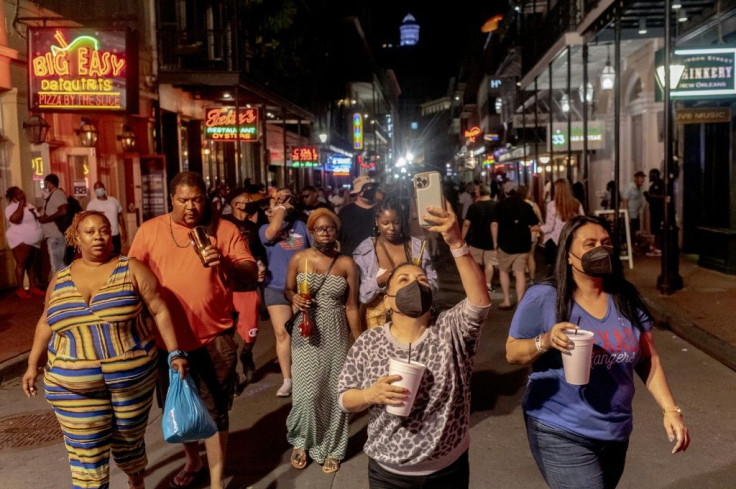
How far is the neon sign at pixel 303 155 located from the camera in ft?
109

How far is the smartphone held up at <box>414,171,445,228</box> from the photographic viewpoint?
2791 mm

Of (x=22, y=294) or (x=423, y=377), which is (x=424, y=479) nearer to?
(x=423, y=377)

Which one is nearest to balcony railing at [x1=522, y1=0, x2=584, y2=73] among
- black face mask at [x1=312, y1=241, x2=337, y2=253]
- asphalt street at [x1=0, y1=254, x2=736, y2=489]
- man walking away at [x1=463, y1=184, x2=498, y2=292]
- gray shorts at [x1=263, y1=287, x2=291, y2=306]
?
man walking away at [x1=463, y1=184, x2=498, y2=292]

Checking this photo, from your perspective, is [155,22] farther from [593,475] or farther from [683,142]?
[593,475]

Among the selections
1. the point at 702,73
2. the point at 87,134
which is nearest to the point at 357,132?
the point at 87,134

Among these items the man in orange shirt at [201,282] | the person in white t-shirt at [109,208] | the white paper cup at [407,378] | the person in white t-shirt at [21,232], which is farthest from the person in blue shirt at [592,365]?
the person in white t-shirt at [21,232]

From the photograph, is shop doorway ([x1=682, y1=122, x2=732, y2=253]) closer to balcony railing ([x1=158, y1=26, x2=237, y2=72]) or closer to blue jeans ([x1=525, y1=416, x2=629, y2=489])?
balcony railing ([x1=158, y1=26, x2=237, y2=72])

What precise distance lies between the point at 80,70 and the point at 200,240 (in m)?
10.0

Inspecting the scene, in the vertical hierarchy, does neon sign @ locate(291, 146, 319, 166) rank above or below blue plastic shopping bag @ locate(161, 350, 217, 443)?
above

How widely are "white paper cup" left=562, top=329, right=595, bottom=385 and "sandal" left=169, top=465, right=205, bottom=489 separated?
3023 mm

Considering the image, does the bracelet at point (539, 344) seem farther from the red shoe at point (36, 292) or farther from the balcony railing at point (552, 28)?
the balcony railing at point (552, 28)

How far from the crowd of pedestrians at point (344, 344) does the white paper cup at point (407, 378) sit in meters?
0.02

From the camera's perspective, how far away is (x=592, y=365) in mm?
A: 3193

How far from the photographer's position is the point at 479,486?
4973 millimetres
